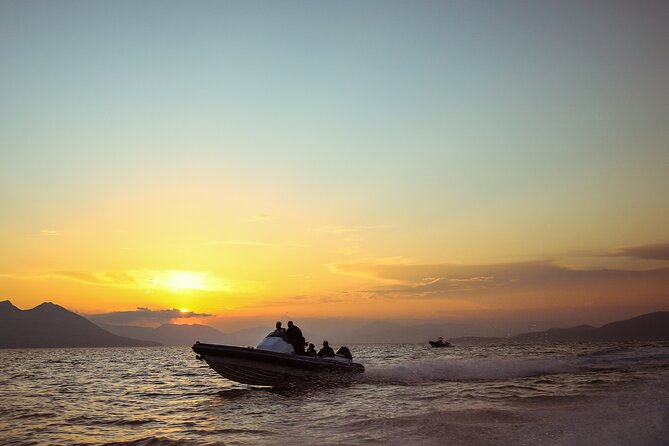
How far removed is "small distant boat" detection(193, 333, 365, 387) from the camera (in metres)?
18.9

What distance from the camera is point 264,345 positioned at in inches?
789

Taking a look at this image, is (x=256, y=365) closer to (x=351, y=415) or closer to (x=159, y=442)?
(x=351, y=415)

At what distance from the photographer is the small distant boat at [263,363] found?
1889 centimetres

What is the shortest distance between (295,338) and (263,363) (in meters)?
2.08

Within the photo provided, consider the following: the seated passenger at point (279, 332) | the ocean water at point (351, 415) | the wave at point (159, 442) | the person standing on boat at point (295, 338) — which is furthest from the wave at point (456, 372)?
the wave at point (159, 442)

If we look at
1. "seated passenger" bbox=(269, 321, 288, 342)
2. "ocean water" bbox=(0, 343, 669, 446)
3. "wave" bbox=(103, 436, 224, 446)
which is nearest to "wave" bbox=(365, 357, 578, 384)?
"ocean water" bbox=(0, 343, 669, 446)

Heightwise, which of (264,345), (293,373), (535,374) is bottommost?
(535,374)

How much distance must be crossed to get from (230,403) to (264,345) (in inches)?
164

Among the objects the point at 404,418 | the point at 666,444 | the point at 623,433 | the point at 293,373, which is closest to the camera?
the point at 666,444

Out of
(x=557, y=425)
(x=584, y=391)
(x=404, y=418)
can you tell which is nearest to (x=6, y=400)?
(x=404, y=418)

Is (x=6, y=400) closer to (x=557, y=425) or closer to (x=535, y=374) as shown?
(x=557, y=425)

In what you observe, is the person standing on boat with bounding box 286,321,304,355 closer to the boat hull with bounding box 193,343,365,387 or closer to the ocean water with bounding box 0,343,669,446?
the boat hull with bounding box 193,343,365,387

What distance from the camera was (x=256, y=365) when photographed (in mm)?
19016

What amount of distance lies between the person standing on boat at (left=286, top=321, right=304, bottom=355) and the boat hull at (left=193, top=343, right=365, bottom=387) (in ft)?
1.85
